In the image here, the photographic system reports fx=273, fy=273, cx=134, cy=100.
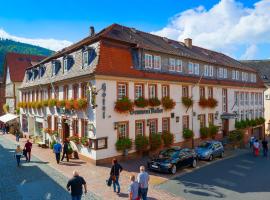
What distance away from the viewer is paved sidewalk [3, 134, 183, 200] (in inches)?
522

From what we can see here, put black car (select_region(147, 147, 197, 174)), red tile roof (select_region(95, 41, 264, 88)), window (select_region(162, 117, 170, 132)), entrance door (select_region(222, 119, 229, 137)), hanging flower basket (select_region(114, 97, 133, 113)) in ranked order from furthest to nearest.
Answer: entrance door (select_region(222, 119, 229, 137)) < window (select_region(162, 117, 170, 132)) < hanging flower basket (select_region(114, 97, 133, 113)) < red tile roof (select_region(95, 41, 264, 88)) < black car (select_region(147, 147, 197, 174))

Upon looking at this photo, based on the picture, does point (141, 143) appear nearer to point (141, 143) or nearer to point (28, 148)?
point (141, 143)

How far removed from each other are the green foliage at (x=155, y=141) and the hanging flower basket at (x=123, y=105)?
11.8 ft

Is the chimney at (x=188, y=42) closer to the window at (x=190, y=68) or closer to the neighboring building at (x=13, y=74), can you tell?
the window at (x=190, y=68)

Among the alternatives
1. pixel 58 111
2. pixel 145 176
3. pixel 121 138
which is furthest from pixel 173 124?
pixel 145 176

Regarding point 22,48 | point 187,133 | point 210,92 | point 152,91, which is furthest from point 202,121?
point 22,48

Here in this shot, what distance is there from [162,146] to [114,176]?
37.3 feet

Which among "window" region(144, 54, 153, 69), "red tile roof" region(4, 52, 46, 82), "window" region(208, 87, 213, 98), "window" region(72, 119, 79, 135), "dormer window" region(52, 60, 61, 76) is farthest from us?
"red tile roof" region(4, 52, 46, 82)

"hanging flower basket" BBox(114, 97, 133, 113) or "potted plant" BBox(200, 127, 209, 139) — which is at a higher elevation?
"hanging flower basket" BBox(114, 97, 133, 113)

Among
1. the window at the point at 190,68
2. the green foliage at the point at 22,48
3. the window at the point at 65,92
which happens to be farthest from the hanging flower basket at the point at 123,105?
the green foliage at the point at 22,48

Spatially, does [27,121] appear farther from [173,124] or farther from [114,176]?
[114,176]

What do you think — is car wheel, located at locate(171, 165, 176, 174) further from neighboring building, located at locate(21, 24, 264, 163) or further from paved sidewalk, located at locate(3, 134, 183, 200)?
neighboring building, located at locate(21, 24, 264, 163)

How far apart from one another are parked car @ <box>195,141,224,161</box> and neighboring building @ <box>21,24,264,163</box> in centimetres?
338

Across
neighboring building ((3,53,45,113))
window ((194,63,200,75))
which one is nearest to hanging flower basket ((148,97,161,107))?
window ((194,63,200,75))
